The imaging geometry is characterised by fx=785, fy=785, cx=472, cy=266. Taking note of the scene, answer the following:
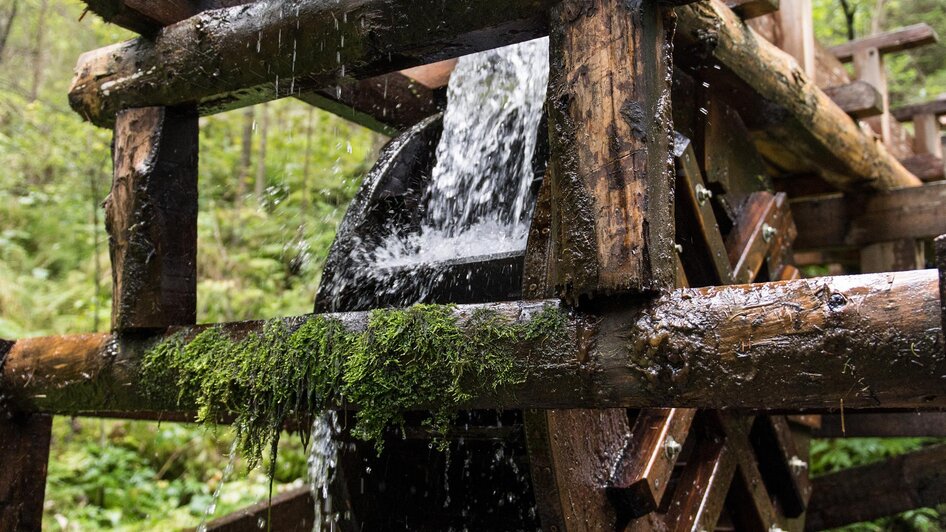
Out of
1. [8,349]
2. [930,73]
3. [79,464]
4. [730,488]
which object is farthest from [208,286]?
[930,73]

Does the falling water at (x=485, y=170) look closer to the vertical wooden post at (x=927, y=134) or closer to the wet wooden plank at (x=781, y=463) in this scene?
the wet wooden plank at (x=781, y=463)

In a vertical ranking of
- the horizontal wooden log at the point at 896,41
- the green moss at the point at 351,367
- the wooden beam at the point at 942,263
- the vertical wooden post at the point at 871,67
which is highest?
the horizontal wooden log at the point at 896,41

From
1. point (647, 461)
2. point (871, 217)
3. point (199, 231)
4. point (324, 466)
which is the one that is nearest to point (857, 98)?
point (871, 217)

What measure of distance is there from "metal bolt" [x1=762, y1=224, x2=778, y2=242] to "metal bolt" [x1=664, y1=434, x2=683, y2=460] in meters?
1.42

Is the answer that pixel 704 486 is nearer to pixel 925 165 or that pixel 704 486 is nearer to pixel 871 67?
pixel 871 67

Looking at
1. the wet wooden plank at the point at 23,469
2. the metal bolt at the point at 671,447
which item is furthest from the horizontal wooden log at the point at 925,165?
the wet wooden plank at the point at 23,469

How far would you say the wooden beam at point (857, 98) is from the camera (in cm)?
452

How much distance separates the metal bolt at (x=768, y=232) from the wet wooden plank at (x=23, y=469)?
3593mm

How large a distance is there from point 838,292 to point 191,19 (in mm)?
2425

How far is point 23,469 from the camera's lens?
359 cm

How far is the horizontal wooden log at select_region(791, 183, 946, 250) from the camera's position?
489 centimetres

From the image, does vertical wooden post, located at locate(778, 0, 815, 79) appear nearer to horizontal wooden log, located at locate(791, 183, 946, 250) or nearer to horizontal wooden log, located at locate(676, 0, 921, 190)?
horizontal wooden log, located at locate(676, 0, 921, 190)

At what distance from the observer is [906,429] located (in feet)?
16.8

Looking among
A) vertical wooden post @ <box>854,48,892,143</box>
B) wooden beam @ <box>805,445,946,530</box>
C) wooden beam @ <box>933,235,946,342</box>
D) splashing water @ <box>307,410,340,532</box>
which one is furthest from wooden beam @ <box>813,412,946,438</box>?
wooden beam @ <box>933,235,946,342</box>
